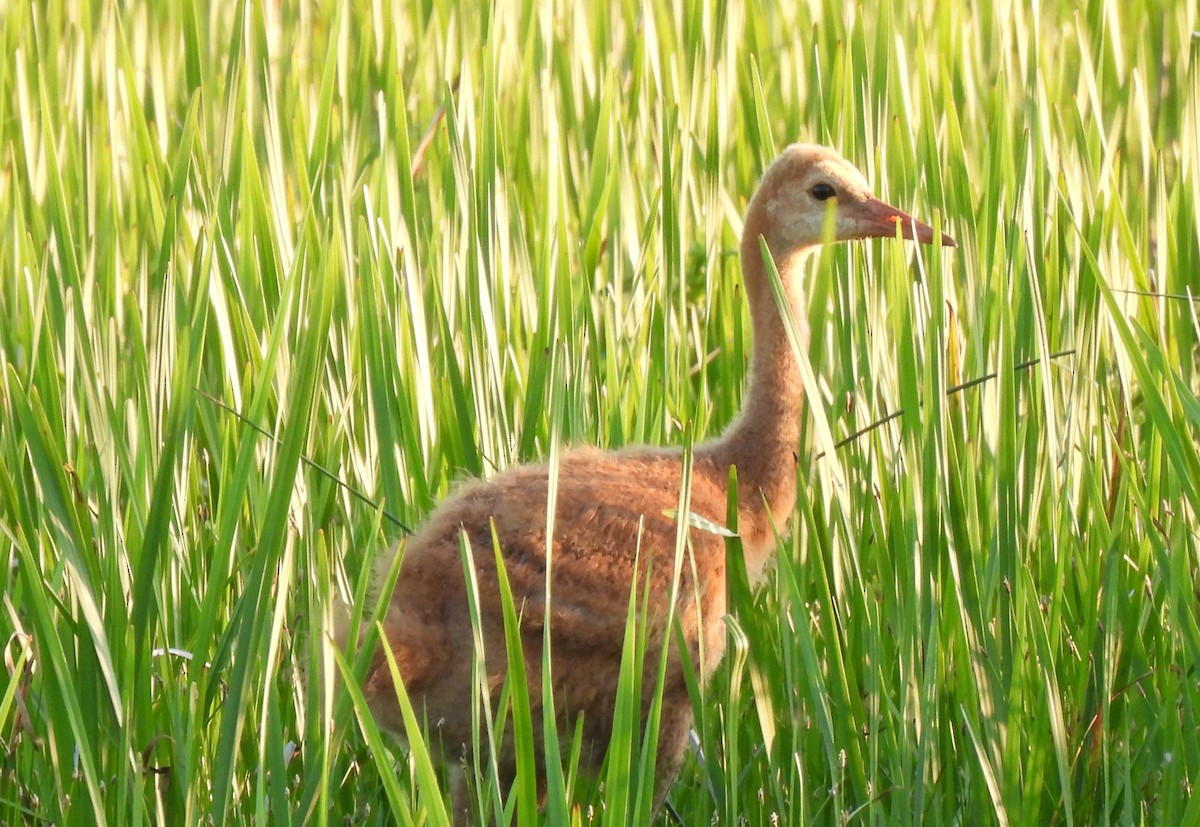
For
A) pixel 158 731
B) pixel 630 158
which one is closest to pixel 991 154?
pixel 630 158

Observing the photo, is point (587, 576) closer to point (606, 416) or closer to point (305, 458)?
point (305, 458)

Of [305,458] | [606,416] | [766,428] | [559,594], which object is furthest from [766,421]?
[305,458]

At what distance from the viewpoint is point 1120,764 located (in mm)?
1841

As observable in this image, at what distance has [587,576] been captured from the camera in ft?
6.22

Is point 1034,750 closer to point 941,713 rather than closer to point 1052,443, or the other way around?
point 941,713

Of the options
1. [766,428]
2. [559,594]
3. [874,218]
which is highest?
[874,218]

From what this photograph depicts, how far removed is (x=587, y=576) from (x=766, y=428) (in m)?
0.45

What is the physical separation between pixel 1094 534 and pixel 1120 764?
0.90ft

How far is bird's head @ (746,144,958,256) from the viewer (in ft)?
7.75

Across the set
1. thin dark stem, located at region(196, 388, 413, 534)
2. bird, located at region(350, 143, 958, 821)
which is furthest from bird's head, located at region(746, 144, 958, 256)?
thin dark stem, located at region(196, 388, 413, 534)

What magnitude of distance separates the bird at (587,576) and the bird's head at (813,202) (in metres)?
0.27

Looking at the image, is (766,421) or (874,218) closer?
(766,421)

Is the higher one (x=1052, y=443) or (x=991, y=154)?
(x=991, y=154)

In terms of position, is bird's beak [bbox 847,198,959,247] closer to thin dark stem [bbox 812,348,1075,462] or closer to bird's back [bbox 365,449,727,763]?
thin dark stem [bbox 812,348,1075,462]
